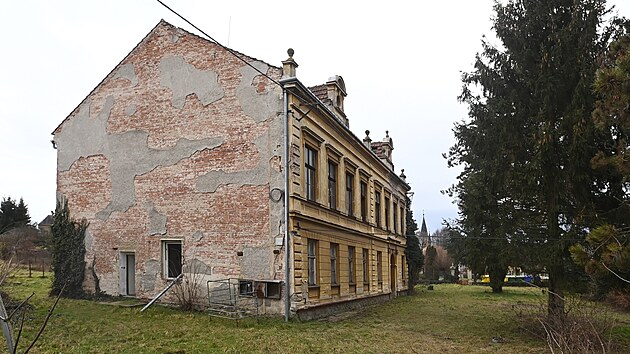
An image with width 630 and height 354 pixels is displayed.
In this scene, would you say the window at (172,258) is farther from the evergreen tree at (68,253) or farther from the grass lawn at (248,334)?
the evergreen tree at (68,253)

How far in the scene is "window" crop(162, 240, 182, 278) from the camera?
17797 mm

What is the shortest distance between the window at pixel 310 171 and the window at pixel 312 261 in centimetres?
160

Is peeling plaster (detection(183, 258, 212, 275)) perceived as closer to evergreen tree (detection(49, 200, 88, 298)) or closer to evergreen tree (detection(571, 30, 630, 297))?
evergreen tree (detection(49, 200, 88, 298))

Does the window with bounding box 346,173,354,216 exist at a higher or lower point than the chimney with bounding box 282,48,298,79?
lower

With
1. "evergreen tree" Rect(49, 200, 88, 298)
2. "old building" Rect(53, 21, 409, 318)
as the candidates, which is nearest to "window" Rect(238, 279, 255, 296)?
"old building" Rect(53, 21, 409, 318)

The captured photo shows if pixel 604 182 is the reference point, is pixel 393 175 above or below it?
above

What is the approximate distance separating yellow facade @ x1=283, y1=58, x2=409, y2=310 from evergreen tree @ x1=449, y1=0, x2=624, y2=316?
5148mm

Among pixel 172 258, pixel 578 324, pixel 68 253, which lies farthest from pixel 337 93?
pixel 578 324

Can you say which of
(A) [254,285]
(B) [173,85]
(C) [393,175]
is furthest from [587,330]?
(C) [393,175]

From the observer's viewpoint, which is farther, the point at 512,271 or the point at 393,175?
the point at 393,175

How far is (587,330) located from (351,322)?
8.60 metres

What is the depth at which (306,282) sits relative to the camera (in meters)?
17.0

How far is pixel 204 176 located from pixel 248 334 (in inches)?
244

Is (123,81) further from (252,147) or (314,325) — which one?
(314,325)
